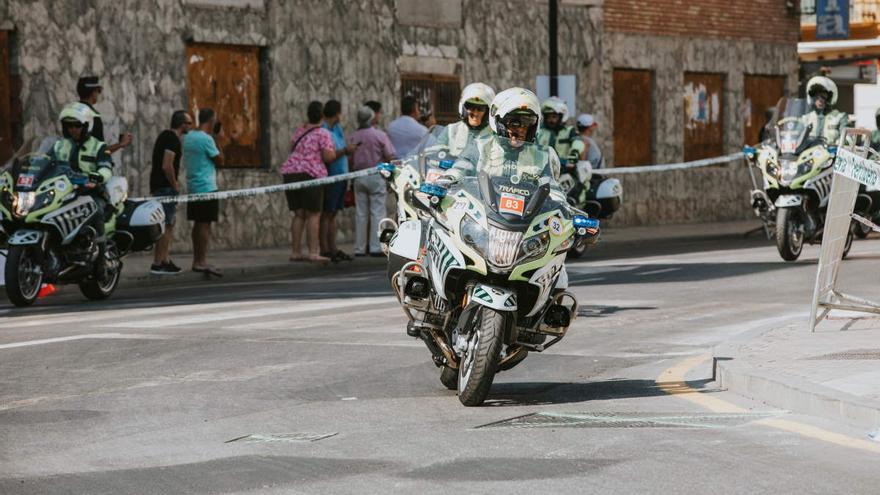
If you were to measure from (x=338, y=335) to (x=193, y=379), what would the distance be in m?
2.66

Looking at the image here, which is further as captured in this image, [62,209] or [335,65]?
[335,65]

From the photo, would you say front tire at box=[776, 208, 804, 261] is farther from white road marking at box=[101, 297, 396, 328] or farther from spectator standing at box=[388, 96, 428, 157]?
white road marking at box=[101, 297, 396, 328]

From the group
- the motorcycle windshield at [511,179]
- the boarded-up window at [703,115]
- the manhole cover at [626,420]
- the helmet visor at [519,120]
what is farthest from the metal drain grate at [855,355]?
the boarded-up window at [703,115]

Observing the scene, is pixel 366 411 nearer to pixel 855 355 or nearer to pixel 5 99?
pixel 855 355

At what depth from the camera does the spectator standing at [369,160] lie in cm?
2275

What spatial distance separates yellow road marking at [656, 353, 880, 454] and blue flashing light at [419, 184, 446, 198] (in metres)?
1.77

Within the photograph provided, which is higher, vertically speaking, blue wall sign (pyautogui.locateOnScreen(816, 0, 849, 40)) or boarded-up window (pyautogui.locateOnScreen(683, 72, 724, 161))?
blue wall sign (pyautogui.locateOnScreen(816, 0, 849, 40))

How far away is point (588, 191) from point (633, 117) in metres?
12.9

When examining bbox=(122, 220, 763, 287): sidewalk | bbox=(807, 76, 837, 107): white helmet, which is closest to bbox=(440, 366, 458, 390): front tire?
bbox=(122, 220, 763, 287): sidewalk

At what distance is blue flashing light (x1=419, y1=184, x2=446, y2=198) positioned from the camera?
9.56 meters

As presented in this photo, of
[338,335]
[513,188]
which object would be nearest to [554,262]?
[513,188]

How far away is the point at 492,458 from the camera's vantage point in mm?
7785

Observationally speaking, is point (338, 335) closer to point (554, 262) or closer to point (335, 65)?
point (554, 262)

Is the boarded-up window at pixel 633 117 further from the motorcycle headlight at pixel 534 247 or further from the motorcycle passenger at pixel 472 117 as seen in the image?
the motorcycle headlight at pixel 534 247
